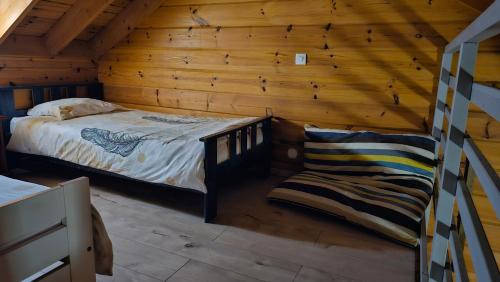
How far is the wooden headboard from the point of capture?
3346mm

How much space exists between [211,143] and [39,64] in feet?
8.18

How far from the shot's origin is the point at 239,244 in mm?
2176

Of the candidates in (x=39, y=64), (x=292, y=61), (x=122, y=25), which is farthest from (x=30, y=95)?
(x=292, y=61)

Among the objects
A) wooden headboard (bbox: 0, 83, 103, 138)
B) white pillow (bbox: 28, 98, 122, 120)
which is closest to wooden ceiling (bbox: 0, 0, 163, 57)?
wooden headboard (bbox: 0, 83, 103, 138)

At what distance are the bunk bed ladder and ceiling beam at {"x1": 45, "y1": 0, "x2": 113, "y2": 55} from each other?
10.5 ft

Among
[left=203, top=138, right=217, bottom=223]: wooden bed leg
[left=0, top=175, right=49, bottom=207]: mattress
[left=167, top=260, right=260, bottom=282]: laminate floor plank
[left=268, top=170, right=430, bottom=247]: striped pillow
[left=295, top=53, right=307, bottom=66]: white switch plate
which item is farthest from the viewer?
[left=295, top=53, right=307, bottom=66]: white switch plate

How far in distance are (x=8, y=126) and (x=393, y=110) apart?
3507mm

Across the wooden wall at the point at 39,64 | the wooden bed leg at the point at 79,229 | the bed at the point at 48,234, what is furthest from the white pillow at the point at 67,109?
the wooden bed leg at the point at 79,229

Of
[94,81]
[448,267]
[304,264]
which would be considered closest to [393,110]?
[304,264]

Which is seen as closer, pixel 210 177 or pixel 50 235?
pixel 50 235

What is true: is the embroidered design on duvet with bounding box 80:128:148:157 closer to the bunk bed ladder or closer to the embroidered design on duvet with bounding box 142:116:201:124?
the embroidered design on duvet with bounding box 142:116:201:124

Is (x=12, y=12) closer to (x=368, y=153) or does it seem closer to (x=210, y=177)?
(x=210, y=177)

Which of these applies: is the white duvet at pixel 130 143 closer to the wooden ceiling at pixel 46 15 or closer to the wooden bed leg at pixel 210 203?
the wooden bed leg at pixel 210 203

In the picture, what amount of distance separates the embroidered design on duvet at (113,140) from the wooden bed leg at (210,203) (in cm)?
67
